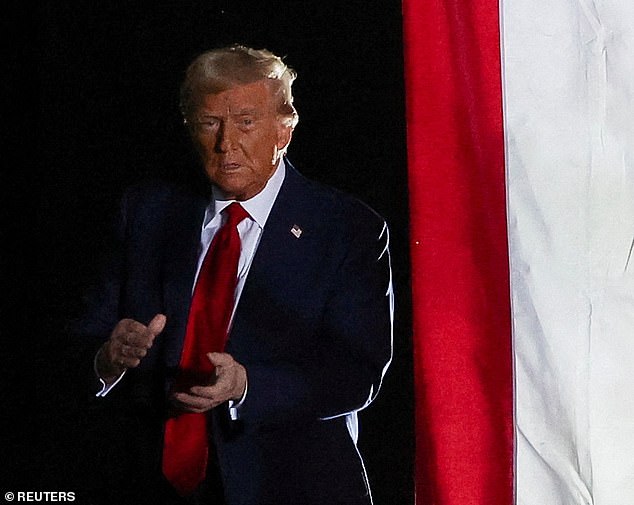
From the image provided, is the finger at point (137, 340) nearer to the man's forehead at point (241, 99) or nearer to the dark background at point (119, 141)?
the dark background at point (119, 141)

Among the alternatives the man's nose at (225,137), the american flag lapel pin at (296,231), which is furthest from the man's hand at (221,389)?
the man's nose at (225,137)

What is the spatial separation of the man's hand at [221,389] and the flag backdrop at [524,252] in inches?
10.4

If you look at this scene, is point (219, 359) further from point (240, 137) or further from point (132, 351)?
point (240, 137)

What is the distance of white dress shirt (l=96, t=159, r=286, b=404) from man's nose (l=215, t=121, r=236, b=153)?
6cm

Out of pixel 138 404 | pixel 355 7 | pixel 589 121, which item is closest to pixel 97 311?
pixel 138 404

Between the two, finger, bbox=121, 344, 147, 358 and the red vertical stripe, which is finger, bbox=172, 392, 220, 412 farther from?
the red vertical stripe

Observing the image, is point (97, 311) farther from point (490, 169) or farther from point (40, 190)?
point (490, 169)

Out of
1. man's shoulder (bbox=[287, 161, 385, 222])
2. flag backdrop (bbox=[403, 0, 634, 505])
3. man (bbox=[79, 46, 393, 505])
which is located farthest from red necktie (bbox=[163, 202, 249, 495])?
flag backdrop (bbox=[403, 0, 634, 505])

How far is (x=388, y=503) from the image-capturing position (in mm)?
1358

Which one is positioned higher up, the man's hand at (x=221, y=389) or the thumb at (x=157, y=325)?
the thumb at (x=157, y=325)

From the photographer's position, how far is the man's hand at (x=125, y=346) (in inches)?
52.7

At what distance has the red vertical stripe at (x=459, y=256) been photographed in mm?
1319

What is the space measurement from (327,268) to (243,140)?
227 mm

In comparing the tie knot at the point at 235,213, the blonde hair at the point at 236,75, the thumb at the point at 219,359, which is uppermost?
the blonde hair at the point at 236,75
